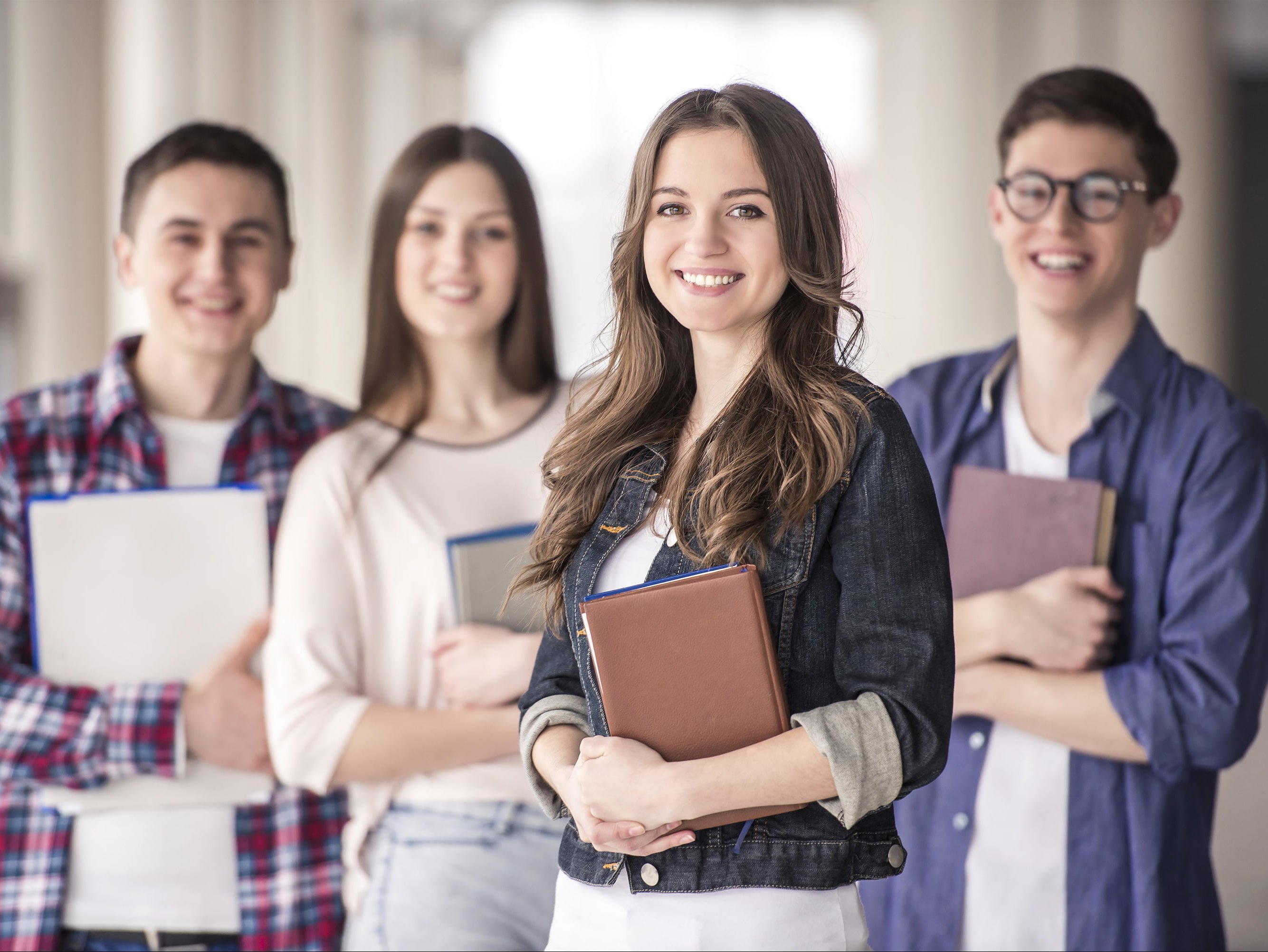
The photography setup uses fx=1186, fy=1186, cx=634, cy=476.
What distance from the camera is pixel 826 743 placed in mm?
1100

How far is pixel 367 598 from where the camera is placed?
1959 mm

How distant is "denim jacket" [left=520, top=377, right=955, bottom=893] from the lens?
112 cm

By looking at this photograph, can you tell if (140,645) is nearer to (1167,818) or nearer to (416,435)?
(416,435)

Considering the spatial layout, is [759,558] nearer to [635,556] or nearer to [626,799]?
[635,556]

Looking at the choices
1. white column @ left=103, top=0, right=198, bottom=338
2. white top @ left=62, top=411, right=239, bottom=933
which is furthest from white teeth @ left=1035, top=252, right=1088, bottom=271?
white column @ left=103, top=0, right=198, bottom=338

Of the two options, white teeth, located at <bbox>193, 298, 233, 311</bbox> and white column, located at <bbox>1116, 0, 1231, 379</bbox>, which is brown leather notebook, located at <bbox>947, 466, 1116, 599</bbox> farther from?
white column, located at <bbox>1116, 0, 1231, 379</bbox>

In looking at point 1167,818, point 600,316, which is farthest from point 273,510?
point 600,316

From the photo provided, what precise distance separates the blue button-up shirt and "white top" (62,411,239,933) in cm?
115

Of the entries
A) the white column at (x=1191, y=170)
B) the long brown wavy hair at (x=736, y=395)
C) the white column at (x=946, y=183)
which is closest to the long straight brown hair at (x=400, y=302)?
the long brown wavy hair at (x=736, y=395)

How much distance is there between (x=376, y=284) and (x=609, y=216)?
7.77ft

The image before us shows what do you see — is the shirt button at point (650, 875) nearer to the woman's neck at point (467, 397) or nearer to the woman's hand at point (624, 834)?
the woman's hand at point (624, 834)

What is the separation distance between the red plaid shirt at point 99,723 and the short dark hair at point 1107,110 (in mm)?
1447

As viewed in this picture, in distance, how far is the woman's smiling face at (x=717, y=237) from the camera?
1.22 meters

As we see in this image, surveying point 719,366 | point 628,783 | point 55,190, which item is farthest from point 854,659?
point 55,190
